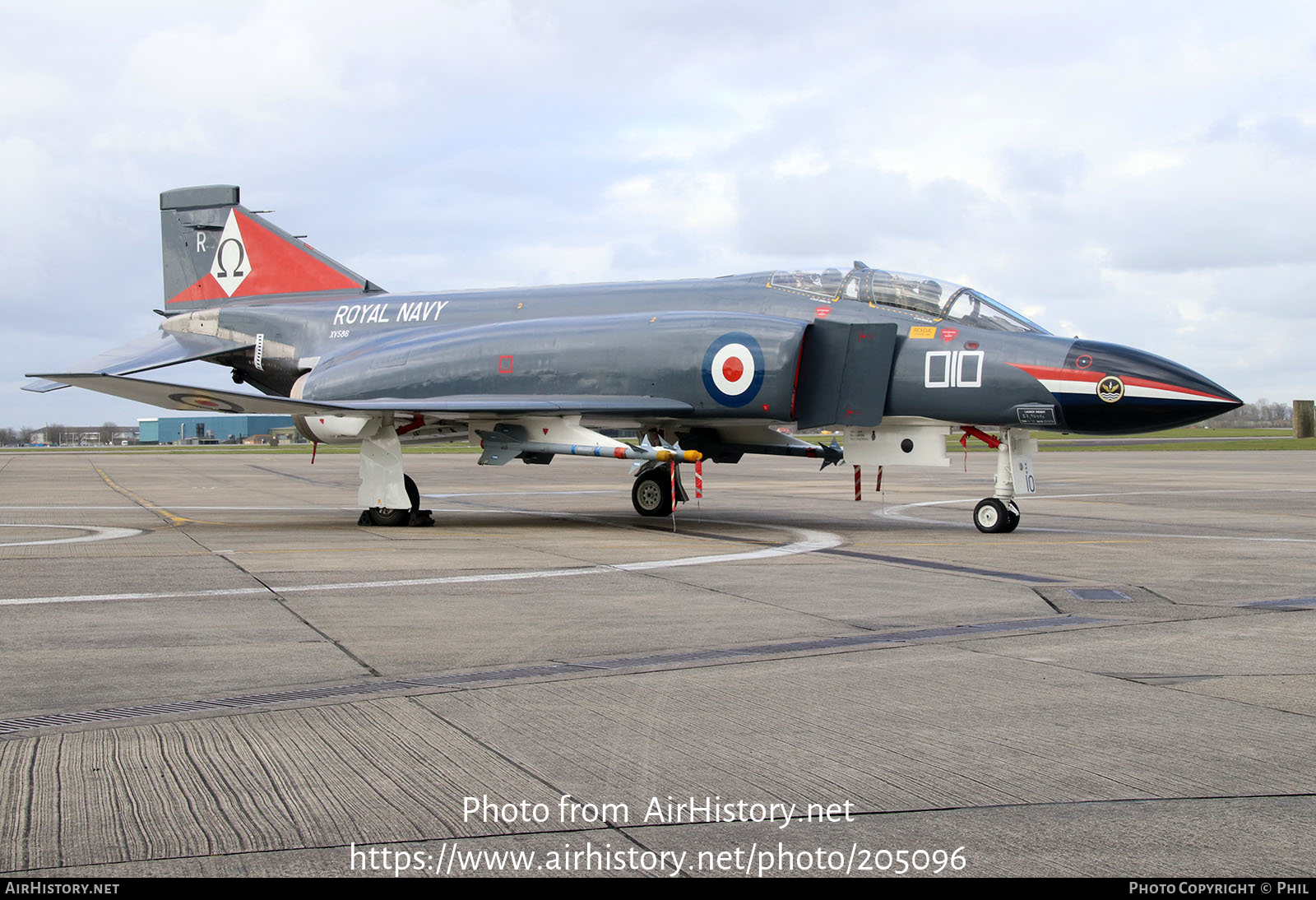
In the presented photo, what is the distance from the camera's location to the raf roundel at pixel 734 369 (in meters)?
13.9

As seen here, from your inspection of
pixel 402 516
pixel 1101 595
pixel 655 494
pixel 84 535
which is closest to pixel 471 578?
pixel 1101 595

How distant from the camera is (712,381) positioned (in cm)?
1407

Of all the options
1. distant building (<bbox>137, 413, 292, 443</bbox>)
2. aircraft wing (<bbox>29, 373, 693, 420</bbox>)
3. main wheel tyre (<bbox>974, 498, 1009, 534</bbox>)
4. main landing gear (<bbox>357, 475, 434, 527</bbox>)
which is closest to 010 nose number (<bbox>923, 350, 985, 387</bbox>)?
main wheel tyre (<bbox>974, 498, 1009, 534</bbox>)

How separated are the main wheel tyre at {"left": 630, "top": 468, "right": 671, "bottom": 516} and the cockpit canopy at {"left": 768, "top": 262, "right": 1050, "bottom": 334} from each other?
3.66 meters

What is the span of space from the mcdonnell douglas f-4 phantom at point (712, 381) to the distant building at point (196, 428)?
129331mm

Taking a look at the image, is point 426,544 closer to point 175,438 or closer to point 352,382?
point 352,382

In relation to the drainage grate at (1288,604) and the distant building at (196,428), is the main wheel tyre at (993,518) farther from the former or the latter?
the distant building at (196,428)

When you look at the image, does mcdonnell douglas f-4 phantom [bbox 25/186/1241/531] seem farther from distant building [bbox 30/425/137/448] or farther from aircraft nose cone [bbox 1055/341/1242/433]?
distant building [bbox 30/425/137/448]

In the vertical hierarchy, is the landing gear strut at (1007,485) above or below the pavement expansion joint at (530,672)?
above

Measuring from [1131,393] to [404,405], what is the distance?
899 centimetres

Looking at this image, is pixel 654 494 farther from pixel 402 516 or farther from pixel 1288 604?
pixel 1288 604

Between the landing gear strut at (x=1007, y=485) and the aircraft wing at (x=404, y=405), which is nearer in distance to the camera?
the landing gear strut at (x=1007, y=485)

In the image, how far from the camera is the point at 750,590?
8.72m

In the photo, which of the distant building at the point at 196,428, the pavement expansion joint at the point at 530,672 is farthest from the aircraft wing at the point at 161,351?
the distant building at the point at 196,428
